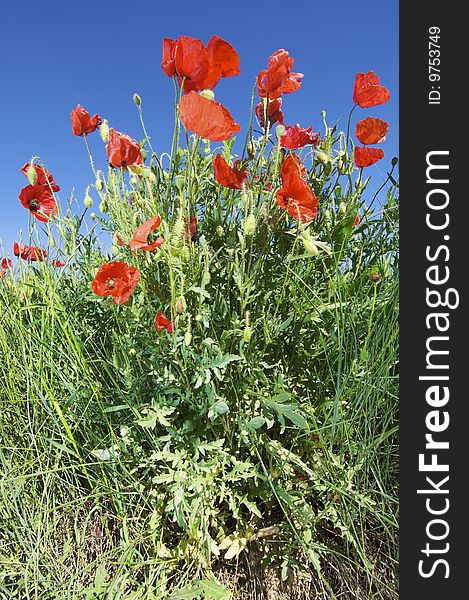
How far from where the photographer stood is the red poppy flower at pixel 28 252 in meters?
1.51

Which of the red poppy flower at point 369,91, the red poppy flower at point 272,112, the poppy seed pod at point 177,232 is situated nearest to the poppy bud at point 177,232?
the poppy seed pod at point 177,232

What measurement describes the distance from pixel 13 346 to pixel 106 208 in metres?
0.56

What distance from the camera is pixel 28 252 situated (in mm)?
1616

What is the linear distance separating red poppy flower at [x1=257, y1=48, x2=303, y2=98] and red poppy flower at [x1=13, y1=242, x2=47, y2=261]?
756mm

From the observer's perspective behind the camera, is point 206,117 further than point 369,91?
No

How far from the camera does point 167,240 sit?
3.52ft

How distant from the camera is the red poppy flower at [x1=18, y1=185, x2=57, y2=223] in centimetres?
143

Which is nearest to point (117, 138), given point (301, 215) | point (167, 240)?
point (167, 240)

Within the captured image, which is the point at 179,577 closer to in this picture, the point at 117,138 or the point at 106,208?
the point at 106,208

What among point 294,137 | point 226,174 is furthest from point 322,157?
point 226,174

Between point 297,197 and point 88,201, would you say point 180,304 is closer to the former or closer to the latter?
point 297,197

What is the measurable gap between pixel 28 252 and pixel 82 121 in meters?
0.46

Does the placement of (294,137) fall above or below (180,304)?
above

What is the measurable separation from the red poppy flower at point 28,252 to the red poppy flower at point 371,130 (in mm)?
943
